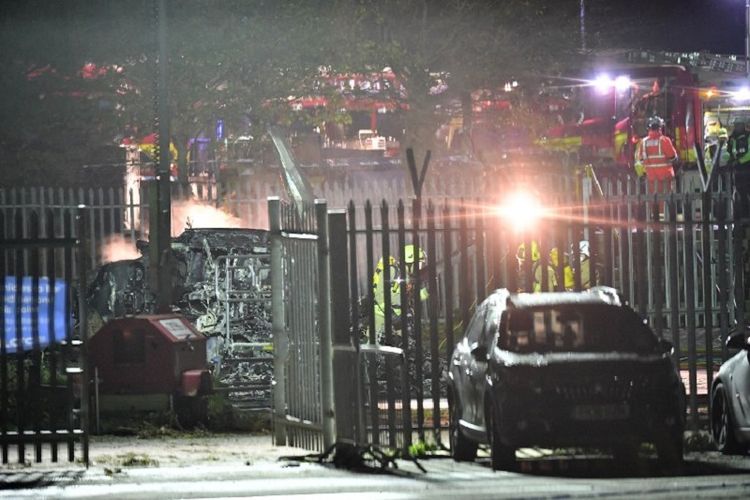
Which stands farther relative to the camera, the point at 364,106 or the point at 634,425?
the point at 364,106

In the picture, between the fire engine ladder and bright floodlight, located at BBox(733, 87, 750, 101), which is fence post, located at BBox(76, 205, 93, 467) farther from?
bright floodlight, located at BBox(733, 87, 750, 101)

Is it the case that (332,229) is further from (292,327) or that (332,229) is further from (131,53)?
(131,53)

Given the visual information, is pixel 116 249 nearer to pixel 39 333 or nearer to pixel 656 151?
pixel 656 151

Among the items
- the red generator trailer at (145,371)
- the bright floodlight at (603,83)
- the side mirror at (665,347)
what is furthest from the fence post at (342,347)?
the bright floodlight at (603,83)

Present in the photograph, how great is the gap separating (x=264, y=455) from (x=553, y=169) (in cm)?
2564

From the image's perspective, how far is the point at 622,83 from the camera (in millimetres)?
41562

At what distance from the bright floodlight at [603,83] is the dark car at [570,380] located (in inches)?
1124

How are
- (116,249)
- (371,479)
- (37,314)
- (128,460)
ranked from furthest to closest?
(116,249)
(128,460)
(37,314)
(371,479)

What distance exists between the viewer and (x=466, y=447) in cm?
1432

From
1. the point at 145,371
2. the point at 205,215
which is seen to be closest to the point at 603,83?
the point at 205,215

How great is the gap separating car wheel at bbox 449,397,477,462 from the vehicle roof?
3.67ft

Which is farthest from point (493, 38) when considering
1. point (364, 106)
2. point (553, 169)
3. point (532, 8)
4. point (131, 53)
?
point (131, 53)

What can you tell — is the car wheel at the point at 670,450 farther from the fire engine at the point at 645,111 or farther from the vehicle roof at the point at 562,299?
the fire engine at the point at 645,111

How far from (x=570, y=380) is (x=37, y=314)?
4418 mm
